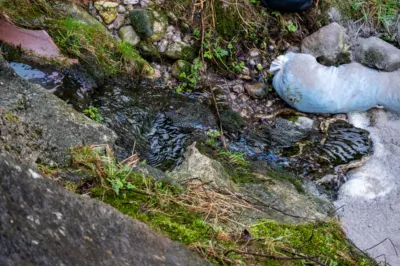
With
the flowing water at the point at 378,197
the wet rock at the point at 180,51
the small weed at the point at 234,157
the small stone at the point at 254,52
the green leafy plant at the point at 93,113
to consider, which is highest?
the green leafy plant at the point at 93,113

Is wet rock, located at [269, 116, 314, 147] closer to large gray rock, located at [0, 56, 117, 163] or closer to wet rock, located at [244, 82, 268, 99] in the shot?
wet rock, located at [244, 82, 268, 99]

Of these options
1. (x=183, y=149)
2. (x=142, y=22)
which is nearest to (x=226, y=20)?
(x=142, y=22)

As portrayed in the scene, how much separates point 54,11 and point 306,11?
9.83ft

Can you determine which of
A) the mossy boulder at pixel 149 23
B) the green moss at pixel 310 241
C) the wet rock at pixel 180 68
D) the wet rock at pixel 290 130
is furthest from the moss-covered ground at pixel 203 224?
the mossy boulder at pixel 149 23

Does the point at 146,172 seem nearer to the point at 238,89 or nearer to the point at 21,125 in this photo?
the point at 21,125

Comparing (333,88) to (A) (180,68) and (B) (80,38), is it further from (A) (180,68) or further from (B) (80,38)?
(B) (80,38)

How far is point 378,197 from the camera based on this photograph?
4027 millimetres

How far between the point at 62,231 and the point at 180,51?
3.70 meters

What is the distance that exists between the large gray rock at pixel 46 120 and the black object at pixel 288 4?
318 cm

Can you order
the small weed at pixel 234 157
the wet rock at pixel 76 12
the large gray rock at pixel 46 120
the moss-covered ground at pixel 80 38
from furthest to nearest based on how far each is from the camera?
the wet rock at pixel 76 12 → the moss-covered ground at pixel 80 38 → the small weed at pixel 234 157 → the large gray rock at pixel 46 120

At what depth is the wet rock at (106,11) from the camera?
488 centimetres

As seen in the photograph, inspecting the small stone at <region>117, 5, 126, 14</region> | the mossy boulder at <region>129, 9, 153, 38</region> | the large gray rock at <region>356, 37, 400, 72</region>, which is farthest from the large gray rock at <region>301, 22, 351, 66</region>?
the small stone at <region>117, 5, 126, 14</region>

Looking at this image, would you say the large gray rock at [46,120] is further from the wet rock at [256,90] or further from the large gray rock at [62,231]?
the wet rock at [256,90]

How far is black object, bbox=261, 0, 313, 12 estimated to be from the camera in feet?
17.4
